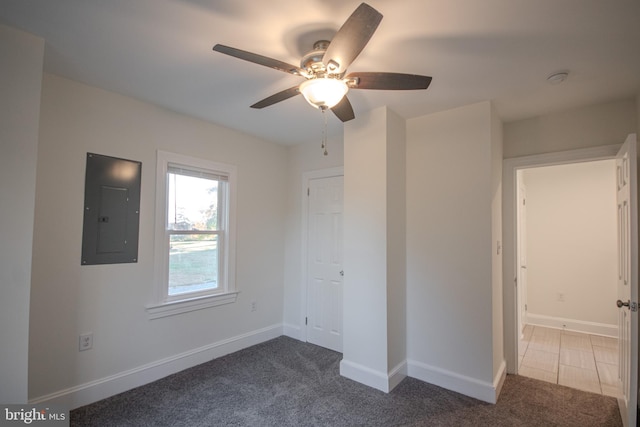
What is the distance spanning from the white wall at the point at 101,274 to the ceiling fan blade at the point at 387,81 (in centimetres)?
203

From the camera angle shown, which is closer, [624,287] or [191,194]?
[624,287]

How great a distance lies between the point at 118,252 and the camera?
259cm

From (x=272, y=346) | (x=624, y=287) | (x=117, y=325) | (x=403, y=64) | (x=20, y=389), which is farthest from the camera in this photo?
(x=272, y=346)

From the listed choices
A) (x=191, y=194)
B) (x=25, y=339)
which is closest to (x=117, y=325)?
(x=25, y=339)

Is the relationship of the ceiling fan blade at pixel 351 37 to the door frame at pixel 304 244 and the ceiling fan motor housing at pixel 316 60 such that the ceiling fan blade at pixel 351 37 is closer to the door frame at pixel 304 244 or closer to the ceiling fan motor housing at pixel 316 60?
the ceiling fan motor housing at pixel 316 60

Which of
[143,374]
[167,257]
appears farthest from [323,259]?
[143,374]

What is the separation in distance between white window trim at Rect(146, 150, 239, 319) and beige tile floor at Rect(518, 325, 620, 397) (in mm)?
3139

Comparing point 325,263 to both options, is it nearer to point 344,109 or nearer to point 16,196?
point 344,109

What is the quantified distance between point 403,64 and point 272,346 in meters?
3.19

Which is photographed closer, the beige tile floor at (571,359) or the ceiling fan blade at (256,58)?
the ceiling fan blade at (256,58)

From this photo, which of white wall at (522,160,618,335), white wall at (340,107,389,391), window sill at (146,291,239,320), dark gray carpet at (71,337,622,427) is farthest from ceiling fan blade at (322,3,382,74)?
white wall at (522,160,618,335)

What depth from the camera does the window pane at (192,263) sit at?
9.91 feet

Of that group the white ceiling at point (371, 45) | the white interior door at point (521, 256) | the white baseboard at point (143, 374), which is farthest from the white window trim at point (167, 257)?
the white interior door at point (521, 256)

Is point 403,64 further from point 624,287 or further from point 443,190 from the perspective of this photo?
point 624,287
